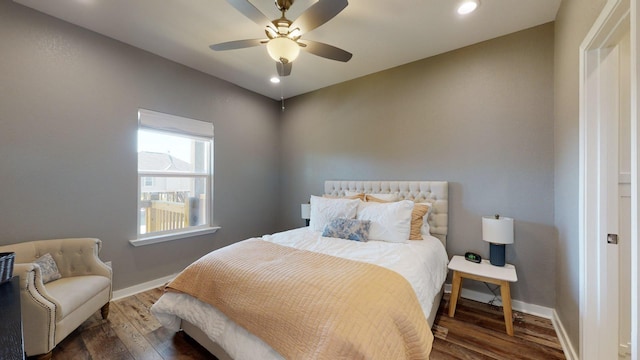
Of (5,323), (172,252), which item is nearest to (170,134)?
(172,252)

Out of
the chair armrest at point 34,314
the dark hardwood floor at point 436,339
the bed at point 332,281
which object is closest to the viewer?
the bed at point 332,281

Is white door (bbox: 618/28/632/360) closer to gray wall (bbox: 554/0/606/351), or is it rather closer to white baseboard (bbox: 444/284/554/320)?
gray wall (bbox: 554/0/606/351)

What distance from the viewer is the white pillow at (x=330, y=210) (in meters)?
2.83

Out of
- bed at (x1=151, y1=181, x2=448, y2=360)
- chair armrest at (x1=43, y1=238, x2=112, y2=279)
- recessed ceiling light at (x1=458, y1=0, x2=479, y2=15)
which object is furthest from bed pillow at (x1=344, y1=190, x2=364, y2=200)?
chair armrest at (x1=43, y1=238, x2=112, y2=279)

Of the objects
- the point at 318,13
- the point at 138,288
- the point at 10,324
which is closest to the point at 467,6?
the point at 318,13

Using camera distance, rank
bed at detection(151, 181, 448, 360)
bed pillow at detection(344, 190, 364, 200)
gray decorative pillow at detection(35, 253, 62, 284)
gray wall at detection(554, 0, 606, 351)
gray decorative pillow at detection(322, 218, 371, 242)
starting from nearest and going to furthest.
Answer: bed at detection(151, 181, 448, 360) < gray wall at detection(554, 0, 606, 351) < gray decorative pillow at detection(35, 253, 62, 284) < gray decorative pillow at detection(322, 218, 371, 242) < bed pillow at detection(344, 190, 364, 200)

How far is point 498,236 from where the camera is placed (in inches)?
91.4

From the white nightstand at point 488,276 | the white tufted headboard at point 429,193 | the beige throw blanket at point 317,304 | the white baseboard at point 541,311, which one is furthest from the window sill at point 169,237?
the white baseboard at point 541,311

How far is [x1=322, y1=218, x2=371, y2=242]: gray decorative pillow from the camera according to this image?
2531mm

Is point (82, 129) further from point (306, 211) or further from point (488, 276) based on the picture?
point (488, 276)

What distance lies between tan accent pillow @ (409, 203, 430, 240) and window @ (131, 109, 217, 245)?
2777 millimetres

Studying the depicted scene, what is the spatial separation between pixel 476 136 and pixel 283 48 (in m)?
2.27

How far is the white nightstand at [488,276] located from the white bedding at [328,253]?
0.48 feet

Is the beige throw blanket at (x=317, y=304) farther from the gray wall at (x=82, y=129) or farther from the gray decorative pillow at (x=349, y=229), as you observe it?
the gray wall at (x=82, y=129)
